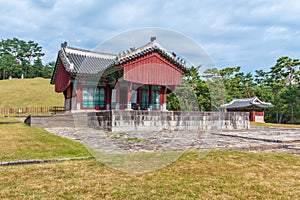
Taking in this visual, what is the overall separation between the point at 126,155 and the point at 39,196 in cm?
246

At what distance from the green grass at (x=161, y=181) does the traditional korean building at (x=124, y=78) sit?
11166mm

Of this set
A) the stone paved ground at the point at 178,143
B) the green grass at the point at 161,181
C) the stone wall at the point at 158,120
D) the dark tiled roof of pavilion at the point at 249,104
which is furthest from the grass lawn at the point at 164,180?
the dark tiled roof of pavilion at the point at 249,104

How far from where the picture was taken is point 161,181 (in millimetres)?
3307

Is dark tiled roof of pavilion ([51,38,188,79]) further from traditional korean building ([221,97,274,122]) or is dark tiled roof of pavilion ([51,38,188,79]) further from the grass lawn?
traditional korean building ([221,97,274,122])

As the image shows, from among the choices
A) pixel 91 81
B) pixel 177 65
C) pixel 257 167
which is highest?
pixel 177 65

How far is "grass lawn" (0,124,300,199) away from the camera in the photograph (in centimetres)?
281

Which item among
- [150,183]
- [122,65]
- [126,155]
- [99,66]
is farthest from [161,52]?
[150,183]

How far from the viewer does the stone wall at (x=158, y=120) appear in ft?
35.3

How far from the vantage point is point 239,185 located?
3.16 meters

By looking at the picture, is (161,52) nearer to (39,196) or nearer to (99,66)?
(99,66)

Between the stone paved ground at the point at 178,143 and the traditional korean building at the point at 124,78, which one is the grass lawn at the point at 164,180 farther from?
the traditional korean building at the point at 124,78

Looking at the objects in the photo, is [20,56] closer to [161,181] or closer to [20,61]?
[20,61]

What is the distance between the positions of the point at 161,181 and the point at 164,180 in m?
0.07

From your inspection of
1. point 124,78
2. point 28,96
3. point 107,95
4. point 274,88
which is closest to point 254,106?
point 274,88
